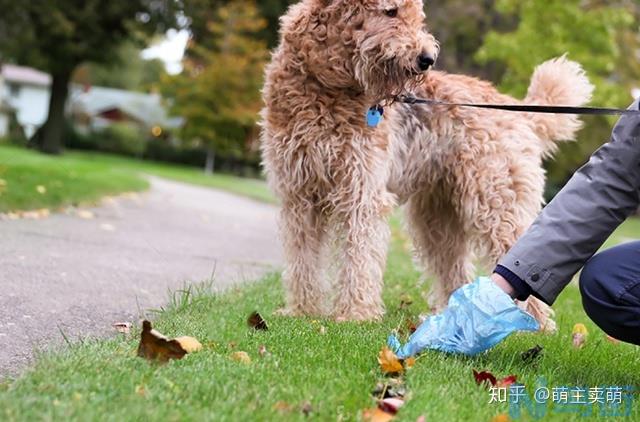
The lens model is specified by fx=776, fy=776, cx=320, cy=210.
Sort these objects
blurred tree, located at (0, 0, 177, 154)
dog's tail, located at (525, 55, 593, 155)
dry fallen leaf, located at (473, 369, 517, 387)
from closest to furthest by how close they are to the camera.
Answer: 1. dry fallen leaf, located at (473, 369, 517, 387)
2. dog's tail, located at (525, 55, 593, 155)
3. blurred tree, located at (0, 0, 177, 154)

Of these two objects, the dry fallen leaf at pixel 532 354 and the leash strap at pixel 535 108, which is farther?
the dry fallen leaf at pixel 532 354

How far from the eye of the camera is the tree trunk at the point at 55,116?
35.7 meters

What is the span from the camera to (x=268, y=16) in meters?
39.4

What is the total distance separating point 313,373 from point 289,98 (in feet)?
6.94

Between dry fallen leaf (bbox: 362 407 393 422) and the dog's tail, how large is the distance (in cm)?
358

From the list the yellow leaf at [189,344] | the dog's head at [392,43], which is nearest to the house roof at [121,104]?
the dog's head at [392,43]

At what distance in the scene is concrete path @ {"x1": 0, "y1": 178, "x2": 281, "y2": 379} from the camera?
4.23 m

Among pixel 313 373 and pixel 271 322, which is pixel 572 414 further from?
pixel 271 322

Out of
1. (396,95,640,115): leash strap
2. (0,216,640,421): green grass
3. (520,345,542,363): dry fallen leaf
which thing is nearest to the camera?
(0,216,640,421): green grass

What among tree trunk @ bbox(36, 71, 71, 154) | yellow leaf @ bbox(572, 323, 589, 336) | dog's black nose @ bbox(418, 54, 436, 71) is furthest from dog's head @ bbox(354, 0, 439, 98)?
tree trunk @ bbox(36, 71, 71, 154)

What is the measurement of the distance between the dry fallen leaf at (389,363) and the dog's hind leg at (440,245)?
2.57 meters

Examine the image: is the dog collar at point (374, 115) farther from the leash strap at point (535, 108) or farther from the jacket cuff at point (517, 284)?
the jacket cuff at point (517, 284)

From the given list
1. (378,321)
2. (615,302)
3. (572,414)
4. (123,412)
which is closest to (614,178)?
(615,302)

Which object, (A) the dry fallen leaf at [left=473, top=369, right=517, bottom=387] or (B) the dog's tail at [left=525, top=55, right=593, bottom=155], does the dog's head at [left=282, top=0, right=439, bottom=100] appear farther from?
(A) the dry fallen leaf at [left=473, top=369, right=517, bottom=387]
